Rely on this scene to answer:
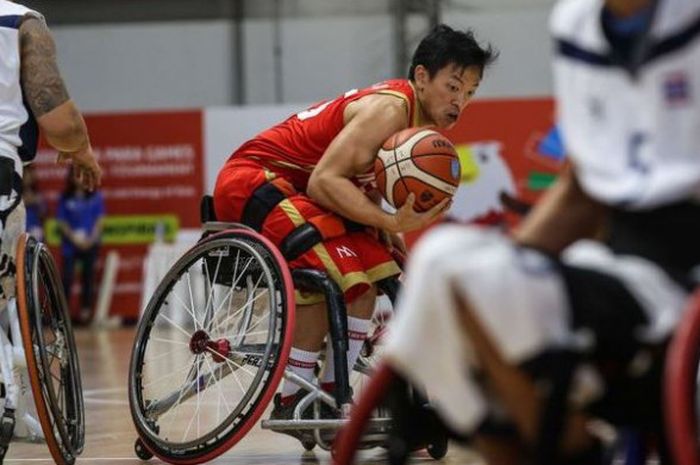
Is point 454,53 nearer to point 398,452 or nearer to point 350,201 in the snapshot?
point 350,201

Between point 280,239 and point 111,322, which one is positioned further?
point 111,322

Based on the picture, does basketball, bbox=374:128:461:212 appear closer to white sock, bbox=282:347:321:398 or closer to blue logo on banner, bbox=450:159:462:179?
blue logo on banner, bbox=450:159:462:179

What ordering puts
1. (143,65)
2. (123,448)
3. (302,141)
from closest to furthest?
(302,141) → (123,448) → (143,65)

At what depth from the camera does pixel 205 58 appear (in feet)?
53.9

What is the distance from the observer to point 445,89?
5.51 meters

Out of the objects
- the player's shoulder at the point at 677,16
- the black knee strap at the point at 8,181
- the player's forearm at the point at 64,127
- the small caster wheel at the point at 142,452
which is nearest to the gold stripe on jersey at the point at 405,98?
the player's forearm at the point at 64,127

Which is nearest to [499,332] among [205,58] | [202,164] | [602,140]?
[602,140]

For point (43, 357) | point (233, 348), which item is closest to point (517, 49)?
point (233, 348)

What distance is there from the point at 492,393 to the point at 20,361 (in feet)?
11.5

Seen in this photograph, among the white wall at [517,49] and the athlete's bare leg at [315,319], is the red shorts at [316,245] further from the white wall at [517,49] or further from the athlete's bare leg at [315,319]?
the white wall at [517,49]

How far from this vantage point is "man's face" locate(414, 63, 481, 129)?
217 inches

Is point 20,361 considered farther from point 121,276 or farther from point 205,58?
point 205,58

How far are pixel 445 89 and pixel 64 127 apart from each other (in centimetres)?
125

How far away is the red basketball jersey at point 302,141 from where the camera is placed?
5.69 meters
